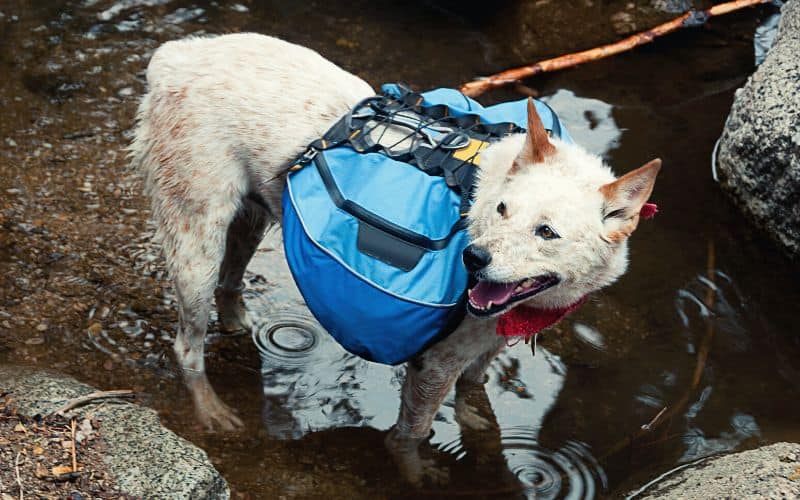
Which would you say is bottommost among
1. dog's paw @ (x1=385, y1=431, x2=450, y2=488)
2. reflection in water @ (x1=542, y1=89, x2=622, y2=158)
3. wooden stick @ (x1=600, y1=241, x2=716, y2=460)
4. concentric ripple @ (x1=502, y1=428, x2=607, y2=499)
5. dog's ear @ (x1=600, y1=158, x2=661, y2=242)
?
dog's paw @ (x1=385, y1=431, x2=450, y2=488)

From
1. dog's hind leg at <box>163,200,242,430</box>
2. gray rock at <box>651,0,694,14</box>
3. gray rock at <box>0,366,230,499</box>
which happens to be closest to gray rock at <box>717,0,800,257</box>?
gray rock at <box>651,0,694,14</box>

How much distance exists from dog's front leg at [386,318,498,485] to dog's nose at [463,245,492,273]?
2.32ft

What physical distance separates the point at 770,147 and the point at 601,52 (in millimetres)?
2522

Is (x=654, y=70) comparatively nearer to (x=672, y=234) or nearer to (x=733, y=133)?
(x=733, y=133)

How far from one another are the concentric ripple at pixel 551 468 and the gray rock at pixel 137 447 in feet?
5.90

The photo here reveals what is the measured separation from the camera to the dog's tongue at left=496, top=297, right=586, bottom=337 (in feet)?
13.2

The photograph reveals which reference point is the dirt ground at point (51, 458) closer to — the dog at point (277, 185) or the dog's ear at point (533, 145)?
the dog at point (277, 185)

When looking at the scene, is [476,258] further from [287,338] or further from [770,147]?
[770,147]

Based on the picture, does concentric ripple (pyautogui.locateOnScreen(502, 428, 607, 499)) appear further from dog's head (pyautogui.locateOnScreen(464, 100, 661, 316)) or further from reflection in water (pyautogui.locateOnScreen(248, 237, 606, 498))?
dog's head (pyautogui.locateOnScreen(464, 100, 661, 316))

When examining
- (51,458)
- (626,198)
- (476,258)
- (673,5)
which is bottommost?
(51,458)

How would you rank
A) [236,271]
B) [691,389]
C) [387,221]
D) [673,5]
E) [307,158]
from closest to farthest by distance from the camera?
1. [387,221]
2. [307,158]
3. [691,389]
4. [236,271]
5. [673,5]

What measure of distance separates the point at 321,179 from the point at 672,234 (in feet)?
11.5

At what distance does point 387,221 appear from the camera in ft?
13.9

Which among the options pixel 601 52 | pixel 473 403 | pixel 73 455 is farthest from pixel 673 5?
pixel 73 455
